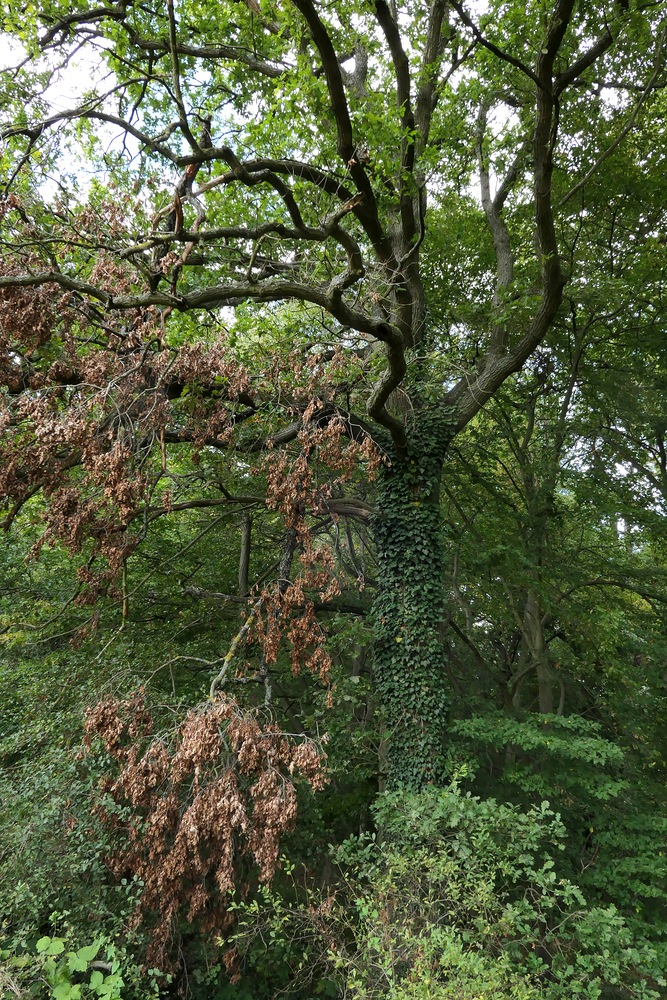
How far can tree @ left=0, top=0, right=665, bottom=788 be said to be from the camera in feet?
13.9

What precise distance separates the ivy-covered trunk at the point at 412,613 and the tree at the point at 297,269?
3 centimetres

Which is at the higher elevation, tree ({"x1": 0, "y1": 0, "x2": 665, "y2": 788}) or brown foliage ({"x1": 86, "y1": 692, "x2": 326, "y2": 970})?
tree ({"x1": 0, "y1": 0, "x2": 665, "y2": 788})

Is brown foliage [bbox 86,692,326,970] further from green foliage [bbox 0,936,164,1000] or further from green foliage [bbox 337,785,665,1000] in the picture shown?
green foliage [bbox 337,785,665,1000]

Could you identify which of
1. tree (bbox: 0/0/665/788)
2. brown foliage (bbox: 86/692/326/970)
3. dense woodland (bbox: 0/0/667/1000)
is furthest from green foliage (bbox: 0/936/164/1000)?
tree (bbox: 0/0/665/788)

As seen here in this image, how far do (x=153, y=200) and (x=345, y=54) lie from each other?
3318 mm

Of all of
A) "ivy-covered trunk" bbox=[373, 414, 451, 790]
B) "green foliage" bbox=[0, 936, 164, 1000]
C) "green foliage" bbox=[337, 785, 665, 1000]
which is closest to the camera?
"green foliage" bbox=[0, 936, 164, 1000]

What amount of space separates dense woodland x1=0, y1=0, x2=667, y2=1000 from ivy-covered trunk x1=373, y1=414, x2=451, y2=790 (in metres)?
0.04

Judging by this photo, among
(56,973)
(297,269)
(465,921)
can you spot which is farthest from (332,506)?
(56,973)

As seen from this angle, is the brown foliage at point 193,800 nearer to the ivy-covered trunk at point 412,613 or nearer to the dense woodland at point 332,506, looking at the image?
the dense woodland at point 332,506

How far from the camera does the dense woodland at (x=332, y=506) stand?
4160mm

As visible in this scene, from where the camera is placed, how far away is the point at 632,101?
7227 millimetres

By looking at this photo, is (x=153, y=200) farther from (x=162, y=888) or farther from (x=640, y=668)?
(x=640, y=668)

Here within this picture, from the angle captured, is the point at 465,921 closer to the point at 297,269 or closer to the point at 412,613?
the point at 412,613

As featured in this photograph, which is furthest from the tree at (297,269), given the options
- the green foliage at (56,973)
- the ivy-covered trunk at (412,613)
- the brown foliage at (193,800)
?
the green foliage at (56,973)
